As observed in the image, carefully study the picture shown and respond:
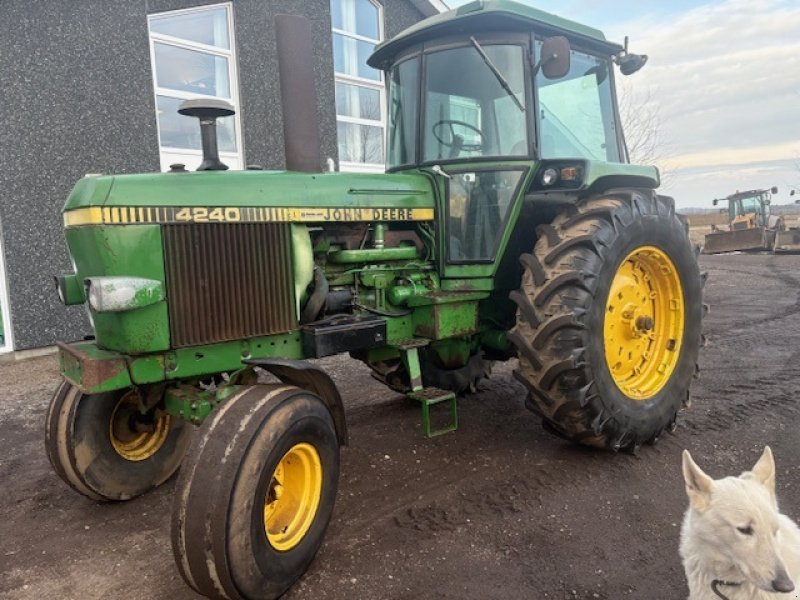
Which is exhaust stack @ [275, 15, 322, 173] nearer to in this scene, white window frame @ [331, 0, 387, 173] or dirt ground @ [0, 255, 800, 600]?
dirt ground @ [0, 255, 800, 600]

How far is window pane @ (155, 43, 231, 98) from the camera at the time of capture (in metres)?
8.41

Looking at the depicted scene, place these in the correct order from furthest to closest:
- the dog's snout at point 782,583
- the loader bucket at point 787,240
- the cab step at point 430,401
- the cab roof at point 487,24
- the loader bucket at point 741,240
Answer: the loader bucket at point 741,240
the loader bucket at point 787,240
the cab roof at point 487,24
the cab step at point 430,401
the dog's snout at point 782,583

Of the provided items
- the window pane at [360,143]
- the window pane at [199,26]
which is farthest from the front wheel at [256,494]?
the window pane at [360,143]

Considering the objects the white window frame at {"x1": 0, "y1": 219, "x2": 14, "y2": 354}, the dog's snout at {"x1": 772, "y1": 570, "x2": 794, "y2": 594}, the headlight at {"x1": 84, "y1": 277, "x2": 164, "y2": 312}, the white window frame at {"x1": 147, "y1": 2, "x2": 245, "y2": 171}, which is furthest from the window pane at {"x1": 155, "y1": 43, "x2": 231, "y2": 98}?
the dog's snout at {"x1": 772, "y1": 570, "x2": 794, "y2": 594}

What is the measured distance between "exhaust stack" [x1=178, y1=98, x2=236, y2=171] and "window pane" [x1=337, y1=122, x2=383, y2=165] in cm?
729

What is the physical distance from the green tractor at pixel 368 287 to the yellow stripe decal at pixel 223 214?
0.04ft

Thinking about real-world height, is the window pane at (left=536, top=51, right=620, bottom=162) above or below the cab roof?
below

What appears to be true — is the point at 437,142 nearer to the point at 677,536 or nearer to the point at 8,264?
the point at 677,536

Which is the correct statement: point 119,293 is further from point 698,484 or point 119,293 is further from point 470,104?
point 470,104

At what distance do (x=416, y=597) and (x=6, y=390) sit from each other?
524cm

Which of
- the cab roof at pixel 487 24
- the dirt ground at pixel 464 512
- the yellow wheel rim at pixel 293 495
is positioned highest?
the cab roof at pixel 487 24

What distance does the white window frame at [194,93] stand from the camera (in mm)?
8227

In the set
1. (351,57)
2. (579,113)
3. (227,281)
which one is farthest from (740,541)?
(351,57)

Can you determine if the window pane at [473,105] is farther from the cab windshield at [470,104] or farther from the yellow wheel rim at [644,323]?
the yellow wheel rim at [644,323]
